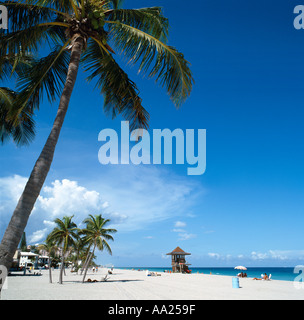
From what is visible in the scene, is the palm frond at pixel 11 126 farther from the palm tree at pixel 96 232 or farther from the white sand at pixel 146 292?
the palm tree at pixel 96 232

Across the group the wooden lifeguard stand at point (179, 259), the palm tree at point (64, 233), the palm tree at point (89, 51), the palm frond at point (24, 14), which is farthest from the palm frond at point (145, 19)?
the wooden lifeguard stand at point (179, 259)

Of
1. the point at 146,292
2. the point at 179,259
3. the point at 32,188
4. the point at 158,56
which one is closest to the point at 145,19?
the point at 158,56

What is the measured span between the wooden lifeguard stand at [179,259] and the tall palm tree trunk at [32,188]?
49.1m

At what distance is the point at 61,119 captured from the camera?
18.0ft

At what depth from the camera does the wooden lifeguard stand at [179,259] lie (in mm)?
50931

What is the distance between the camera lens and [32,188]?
14.7 ft

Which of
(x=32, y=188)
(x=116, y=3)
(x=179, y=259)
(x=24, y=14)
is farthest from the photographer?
(x=179, y=259)

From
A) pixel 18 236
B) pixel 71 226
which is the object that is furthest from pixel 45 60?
pixel 71 226

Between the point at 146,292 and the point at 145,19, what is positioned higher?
the point at 145,19

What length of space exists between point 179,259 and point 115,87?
165ft

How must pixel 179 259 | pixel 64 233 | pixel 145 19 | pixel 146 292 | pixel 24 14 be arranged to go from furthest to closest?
pixel 179 259 < pixel 64 233 < pixel 146 292 < pixel 145 19 < pixel 24 14

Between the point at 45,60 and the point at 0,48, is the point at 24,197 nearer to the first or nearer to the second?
the point at 0,48

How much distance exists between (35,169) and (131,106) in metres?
3.90

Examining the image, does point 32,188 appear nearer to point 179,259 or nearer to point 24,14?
point 24,14
